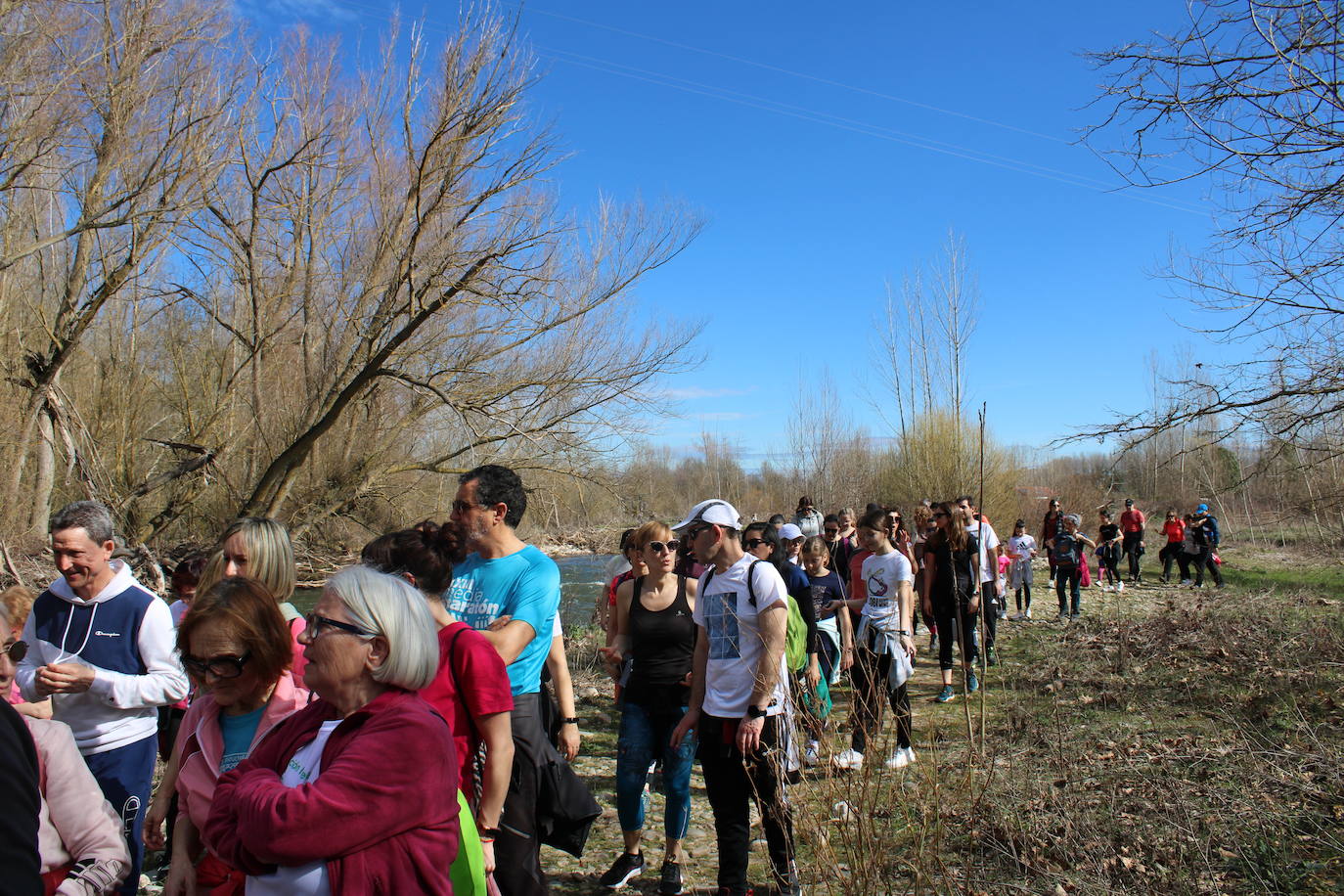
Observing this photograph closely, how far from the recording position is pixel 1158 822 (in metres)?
4.25

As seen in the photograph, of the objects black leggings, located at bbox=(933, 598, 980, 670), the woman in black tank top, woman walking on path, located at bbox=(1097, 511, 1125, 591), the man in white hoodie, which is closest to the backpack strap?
the woman in black tank top

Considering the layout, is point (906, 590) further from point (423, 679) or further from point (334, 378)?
point (334, 378)

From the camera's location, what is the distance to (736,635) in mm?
4008

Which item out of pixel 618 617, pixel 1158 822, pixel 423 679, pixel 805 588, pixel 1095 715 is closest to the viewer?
pixel 423 679

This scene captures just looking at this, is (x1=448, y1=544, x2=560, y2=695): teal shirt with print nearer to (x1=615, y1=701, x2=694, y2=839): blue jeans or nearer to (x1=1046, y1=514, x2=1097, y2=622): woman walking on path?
(x1=615, y1=701, x2=694, y2=839): blue jeans

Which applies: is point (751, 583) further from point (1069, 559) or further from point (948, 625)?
point (1069, 559)

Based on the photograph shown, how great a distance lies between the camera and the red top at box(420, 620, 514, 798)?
107 inches

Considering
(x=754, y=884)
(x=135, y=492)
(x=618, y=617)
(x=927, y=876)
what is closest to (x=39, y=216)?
(x=135, y=492)

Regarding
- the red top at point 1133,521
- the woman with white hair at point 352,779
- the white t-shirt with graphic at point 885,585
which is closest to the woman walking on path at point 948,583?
the white t-shirt with graphic at point 885,585

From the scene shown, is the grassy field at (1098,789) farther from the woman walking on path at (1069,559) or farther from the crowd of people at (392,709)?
the woman walking on path at (1069,559)

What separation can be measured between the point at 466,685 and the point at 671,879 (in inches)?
85.7

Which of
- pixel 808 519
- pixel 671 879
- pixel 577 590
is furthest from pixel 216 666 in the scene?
pixel 577 590

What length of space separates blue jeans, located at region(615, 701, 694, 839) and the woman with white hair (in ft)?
8.12

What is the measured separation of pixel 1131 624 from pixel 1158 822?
22.4ft
